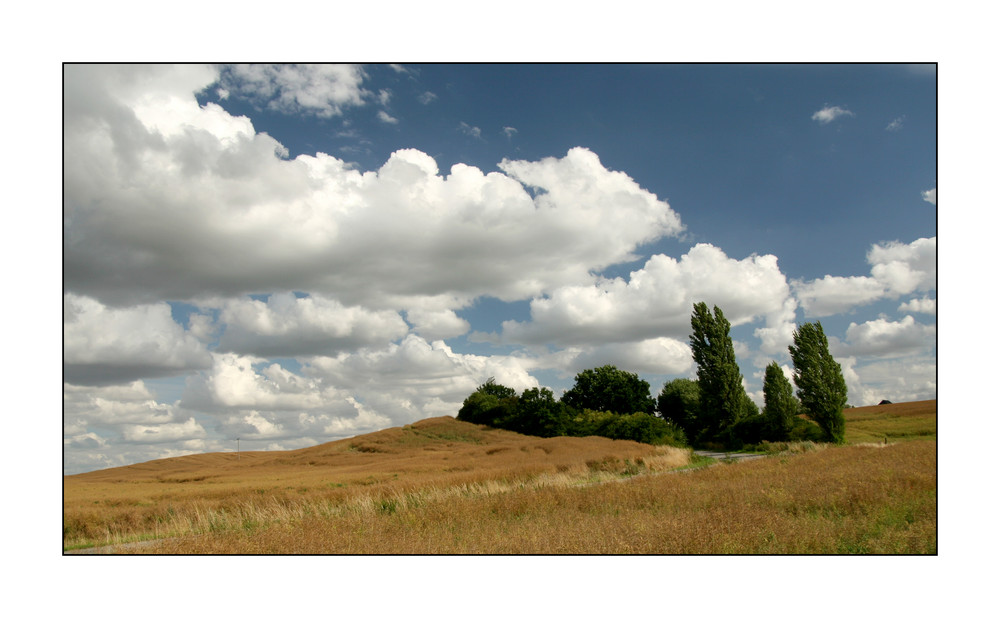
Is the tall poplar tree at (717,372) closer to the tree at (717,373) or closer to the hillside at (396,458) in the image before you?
the tree at (717,373)

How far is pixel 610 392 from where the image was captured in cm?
7375

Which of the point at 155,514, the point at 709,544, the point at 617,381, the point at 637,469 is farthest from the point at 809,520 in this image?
the point at 617,381

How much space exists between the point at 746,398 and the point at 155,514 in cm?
5333

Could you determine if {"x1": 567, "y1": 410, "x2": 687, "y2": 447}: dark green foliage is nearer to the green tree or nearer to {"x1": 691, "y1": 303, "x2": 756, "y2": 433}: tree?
{"x1": 691, "y1": 303, "x2": 756, "y2": 433}: tree

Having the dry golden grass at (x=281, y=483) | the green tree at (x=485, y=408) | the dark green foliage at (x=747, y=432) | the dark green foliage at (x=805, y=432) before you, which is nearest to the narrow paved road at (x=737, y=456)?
the dry golden grass at (x=281, y=483)

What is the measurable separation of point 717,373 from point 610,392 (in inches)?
981

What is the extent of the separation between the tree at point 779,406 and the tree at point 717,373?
294 centimetres

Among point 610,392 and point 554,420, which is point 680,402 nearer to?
point 610,392

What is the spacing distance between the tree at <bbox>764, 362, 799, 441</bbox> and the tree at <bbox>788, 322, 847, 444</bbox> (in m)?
3.29

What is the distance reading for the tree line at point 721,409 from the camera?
41659mm

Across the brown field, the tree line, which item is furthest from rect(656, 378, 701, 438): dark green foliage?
the brown field

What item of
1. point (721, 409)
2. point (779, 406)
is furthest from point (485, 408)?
point (779, 406)

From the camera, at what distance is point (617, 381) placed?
2936 inches

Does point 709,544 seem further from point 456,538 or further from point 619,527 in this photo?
point 456,538
